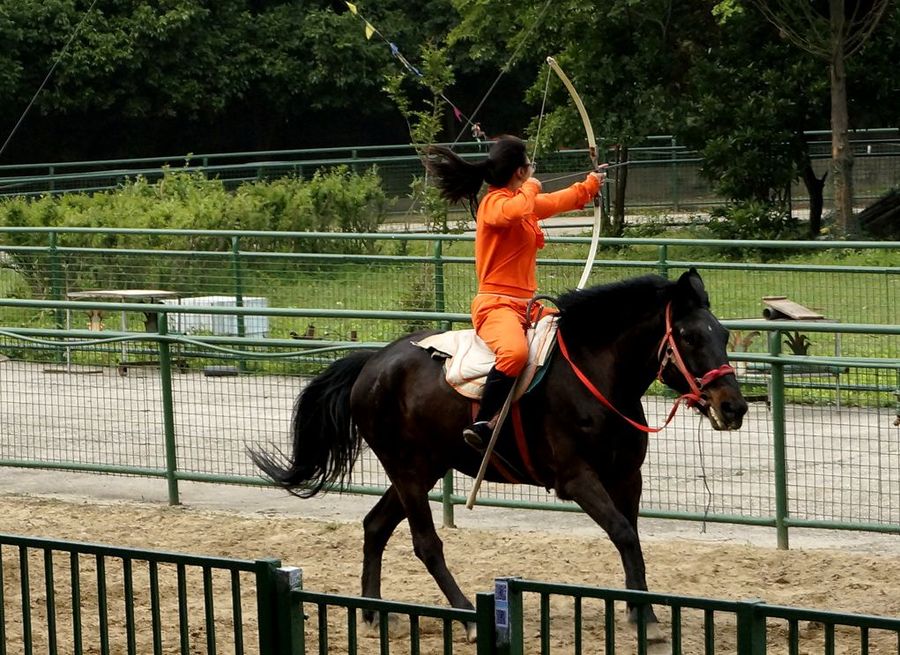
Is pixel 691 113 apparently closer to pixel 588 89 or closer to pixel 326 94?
pixel 588 89

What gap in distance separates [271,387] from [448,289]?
525cm

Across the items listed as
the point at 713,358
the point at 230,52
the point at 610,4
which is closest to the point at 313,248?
the point at 610,4

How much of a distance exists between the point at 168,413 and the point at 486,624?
305 inches

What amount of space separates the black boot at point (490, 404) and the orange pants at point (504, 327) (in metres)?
0.06

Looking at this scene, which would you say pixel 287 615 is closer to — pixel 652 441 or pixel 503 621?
pixel 503 621

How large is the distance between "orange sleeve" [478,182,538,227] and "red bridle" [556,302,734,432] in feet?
2.25

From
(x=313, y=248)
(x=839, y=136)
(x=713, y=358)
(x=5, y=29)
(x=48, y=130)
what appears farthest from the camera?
(x=48, y=130)

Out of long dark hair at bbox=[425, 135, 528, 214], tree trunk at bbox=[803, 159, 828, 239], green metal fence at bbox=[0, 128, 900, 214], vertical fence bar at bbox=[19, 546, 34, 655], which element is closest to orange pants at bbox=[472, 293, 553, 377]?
long dark hair at bbox=[425, 135, 528, 214]

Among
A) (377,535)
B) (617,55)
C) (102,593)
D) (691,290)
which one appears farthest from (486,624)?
(617,55)

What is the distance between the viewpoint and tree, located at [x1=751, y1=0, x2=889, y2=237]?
2448cm

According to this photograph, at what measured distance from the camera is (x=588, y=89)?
27688 mm

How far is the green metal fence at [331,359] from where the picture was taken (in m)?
11.2

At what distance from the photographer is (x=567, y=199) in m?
8.33

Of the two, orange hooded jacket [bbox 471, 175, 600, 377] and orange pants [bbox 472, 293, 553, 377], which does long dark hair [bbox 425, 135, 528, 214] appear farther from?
orange pants [bbox 472, 293, 553, 377]
